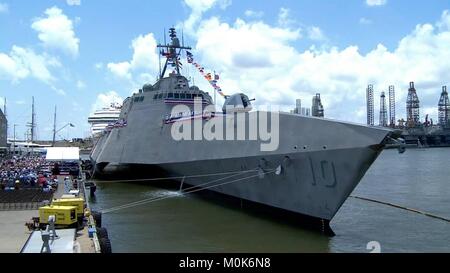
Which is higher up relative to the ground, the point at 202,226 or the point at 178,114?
the point at 178,114

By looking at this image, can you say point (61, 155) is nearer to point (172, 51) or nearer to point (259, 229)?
point (172, 51)

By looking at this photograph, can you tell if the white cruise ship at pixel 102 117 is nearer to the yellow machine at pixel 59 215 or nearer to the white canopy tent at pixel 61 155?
the white canopy tent at pixel 61 155

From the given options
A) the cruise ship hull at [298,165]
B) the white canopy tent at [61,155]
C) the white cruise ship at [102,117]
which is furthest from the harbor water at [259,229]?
the white cruise ship at [102,117]

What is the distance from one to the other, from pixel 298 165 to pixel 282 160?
2.28 feet

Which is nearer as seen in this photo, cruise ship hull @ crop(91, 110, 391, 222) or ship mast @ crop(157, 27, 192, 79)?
cruise ship hull @ crop(91, 110, 391, 222)

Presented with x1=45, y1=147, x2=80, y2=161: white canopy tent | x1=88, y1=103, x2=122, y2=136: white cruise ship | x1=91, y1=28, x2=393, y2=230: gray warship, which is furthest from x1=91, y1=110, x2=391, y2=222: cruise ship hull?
x1=88, y1=103, x2=122, y2=136: white cruise ship

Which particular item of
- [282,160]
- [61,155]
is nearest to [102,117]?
[61,155]

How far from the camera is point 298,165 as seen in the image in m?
13.7

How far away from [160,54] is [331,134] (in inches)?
812

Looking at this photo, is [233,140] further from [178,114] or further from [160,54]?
[160,54]

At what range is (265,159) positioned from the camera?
1501 cm

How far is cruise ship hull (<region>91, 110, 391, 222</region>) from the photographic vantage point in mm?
12359

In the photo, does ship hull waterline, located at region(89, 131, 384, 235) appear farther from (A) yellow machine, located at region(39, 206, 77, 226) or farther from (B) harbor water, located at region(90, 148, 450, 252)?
(A) yellow machine, located at region(39, 206, 77, 226)
